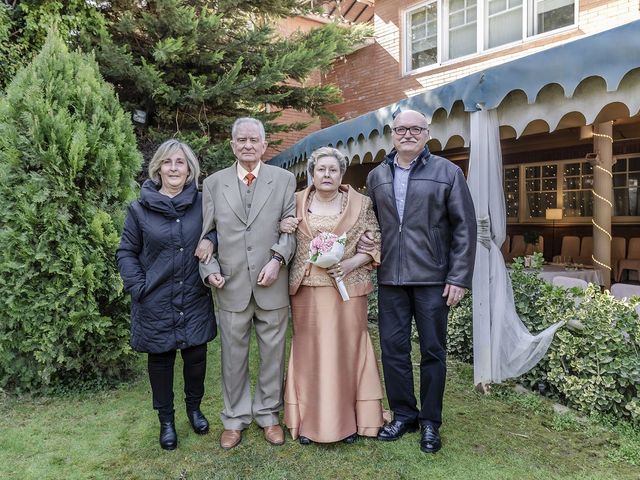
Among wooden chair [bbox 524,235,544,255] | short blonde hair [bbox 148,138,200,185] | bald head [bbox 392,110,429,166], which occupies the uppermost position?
bald head [bbox 392,110,429,166]

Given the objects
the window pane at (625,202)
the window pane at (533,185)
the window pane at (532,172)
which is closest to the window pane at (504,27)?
the window pane at (532,172)

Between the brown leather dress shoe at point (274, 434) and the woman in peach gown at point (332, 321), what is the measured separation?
10 cm

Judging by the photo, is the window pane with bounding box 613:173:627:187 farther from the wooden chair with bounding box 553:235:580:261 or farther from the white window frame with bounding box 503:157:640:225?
the wooden chair with bounding box 553:235:580:261

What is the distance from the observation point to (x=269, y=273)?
277 centimetres

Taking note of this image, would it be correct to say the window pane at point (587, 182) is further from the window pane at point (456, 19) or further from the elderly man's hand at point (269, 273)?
the elderly man's hand at point (269, 273)

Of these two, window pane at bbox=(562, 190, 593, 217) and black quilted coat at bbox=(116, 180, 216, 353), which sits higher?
window pane at bbox=(562, 190, 593, 217)

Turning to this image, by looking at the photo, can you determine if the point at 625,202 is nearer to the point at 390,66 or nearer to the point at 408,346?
the point at 390,66

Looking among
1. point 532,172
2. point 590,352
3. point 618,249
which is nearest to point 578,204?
point 532,172

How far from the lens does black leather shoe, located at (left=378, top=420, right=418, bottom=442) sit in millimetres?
3004

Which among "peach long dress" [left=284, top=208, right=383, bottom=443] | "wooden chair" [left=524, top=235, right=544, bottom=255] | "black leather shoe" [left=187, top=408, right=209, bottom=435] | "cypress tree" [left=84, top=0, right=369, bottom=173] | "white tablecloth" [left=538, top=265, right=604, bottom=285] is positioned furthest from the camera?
"wooden chair" [left=524, top=235, right=544, bottom=255]

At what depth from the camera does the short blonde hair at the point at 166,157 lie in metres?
2.85

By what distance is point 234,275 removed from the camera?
2.84m

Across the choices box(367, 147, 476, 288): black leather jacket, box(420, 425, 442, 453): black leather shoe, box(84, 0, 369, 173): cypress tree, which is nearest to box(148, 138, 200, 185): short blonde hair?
box(367, 147, 476, 288): black leather jacket

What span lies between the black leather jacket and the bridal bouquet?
38 centimetres
